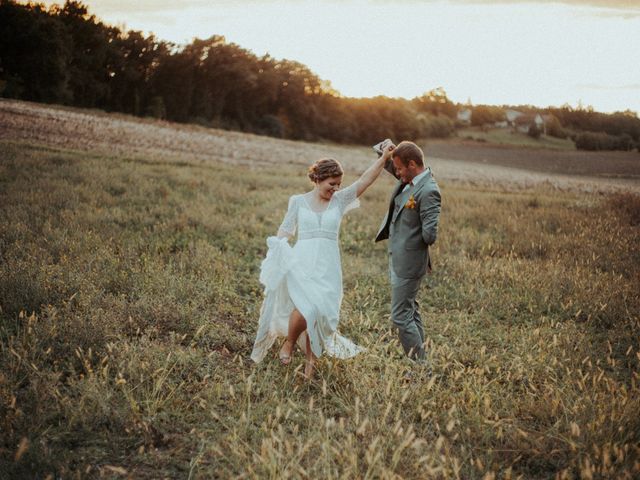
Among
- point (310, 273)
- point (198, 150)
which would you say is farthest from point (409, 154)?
point (198, 150)

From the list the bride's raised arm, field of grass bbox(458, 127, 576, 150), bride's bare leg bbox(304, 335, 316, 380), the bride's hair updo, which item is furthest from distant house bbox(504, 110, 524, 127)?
bride's bare leg bbox(304, 335, 316, 380)

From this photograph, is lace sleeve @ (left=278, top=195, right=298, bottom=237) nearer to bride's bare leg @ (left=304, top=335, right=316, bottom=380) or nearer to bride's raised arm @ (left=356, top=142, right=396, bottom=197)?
bride's raised arm @ (left=356, top=142, right=396, bottom=197)

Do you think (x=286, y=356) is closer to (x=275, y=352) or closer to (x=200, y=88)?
(x=275, y=352)

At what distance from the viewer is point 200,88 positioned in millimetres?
70625

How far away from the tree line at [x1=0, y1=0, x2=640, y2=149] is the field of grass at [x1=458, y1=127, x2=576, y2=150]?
1.28 meters

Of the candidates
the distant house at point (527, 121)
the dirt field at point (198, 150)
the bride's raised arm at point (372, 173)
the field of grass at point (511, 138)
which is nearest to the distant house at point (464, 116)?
the field of grass at point (511, 138)

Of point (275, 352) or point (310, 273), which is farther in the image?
point (275, 352)

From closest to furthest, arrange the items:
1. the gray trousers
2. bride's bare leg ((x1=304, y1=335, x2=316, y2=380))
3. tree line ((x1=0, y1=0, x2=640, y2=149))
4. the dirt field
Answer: bride's bare leg ((x1=304, y1=335, x2=316, y2=380)), the gray trousers, the dirt field, tree line ((x1=0, y1=0, x2=640, y2=149))

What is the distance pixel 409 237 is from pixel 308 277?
113cm

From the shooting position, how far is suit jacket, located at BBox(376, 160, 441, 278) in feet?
14.9

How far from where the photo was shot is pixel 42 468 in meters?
3.10

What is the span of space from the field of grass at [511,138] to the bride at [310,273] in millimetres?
43028

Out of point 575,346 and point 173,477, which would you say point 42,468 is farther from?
point 575,346

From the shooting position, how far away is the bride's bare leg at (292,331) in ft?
15.1
